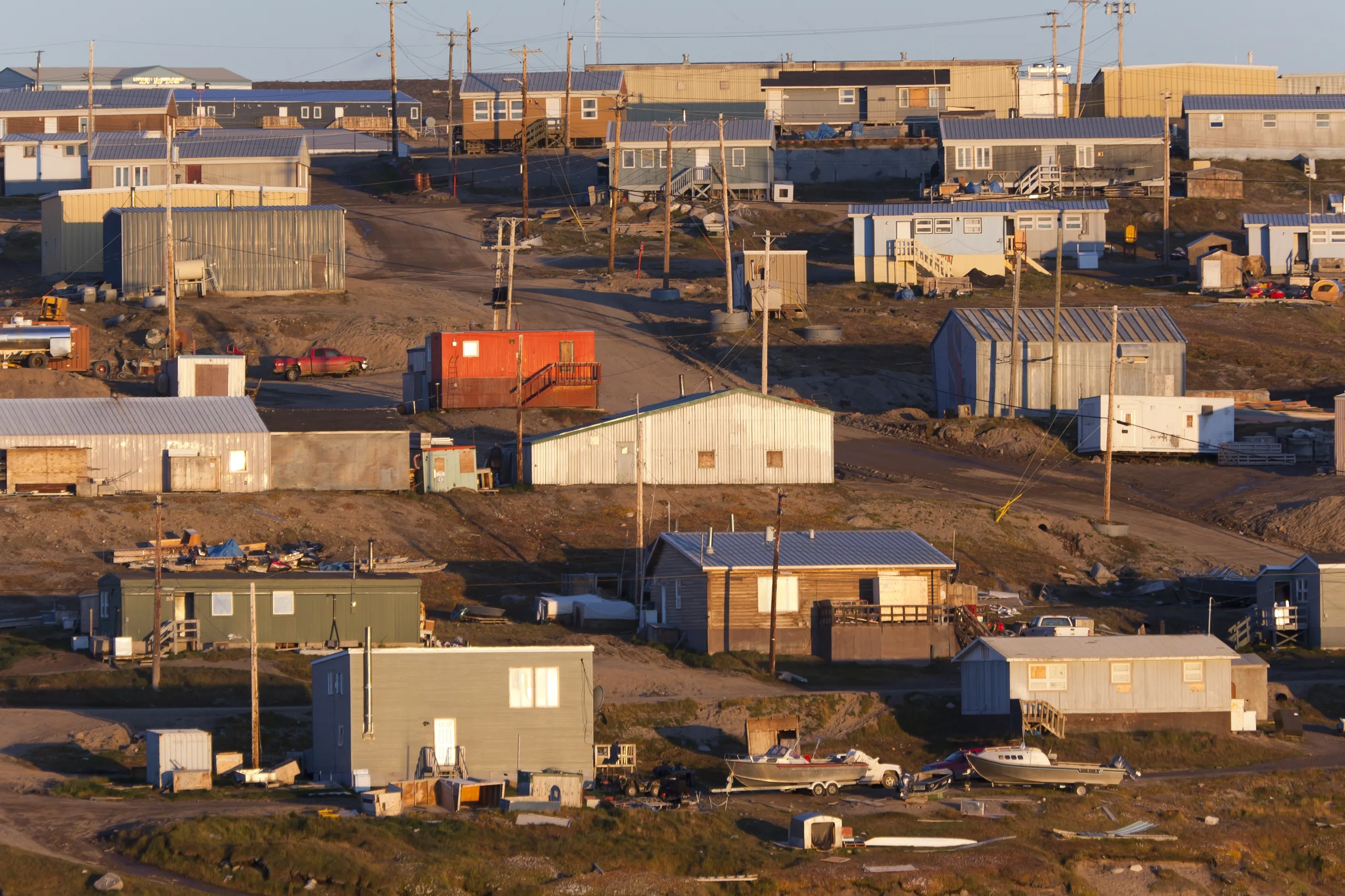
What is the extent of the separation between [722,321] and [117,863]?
5062cm

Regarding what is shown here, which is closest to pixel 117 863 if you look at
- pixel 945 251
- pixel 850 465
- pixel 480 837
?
pixel 480 837

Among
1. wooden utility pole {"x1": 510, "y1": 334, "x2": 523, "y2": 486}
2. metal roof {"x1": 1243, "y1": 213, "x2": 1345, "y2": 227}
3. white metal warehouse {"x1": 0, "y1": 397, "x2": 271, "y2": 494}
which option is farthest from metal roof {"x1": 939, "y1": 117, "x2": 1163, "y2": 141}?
white metal warehouse {"x1": 0, "y1": 397, "x2": 271, "y2": 494}

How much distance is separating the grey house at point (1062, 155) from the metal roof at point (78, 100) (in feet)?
155

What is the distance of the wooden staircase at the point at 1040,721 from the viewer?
42.7 meters

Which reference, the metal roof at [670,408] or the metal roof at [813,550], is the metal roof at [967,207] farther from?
the metal roof at [813,550]

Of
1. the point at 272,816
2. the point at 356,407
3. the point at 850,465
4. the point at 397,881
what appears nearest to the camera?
the point at 397,881

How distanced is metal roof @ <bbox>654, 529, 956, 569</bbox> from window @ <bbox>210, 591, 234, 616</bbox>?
11.4m

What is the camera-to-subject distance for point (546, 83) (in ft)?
387

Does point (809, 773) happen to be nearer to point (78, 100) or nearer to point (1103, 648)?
point (1103, 648)

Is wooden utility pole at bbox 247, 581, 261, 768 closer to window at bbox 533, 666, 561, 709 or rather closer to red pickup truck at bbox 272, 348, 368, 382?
window at bbox 533, 666, 561, 709

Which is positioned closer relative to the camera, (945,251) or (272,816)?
(272,816)

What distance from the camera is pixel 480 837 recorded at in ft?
109

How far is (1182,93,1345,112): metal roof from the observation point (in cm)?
10931

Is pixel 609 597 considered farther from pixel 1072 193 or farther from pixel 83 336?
pixel 1072 193
